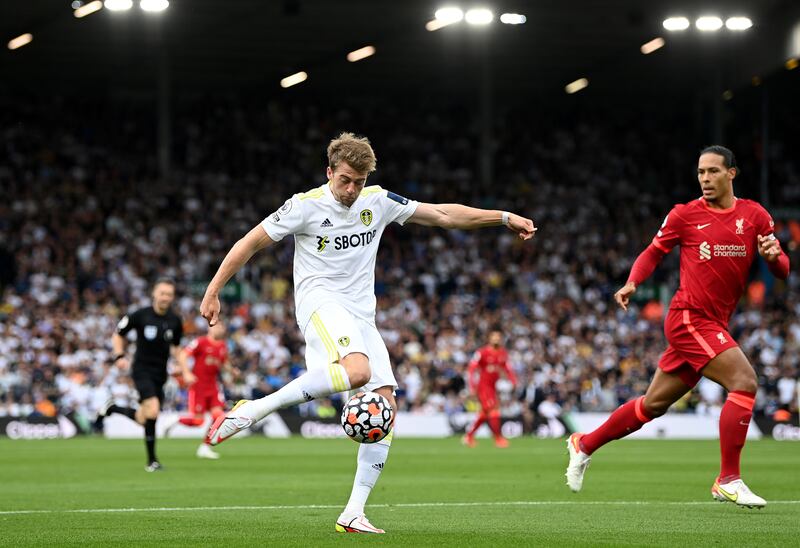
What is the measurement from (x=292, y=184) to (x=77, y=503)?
30.7 m

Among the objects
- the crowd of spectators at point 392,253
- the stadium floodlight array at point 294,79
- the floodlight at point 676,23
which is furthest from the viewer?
the stadium floodlight array at point 294,79

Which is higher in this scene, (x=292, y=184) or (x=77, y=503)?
(x=292, y=184)

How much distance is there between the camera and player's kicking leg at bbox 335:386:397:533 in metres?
8.88

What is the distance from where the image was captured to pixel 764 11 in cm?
3512

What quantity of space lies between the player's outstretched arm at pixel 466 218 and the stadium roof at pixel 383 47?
25.7m

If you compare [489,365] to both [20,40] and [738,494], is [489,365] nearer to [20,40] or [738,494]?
[738,494]

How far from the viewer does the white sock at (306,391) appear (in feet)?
27.8

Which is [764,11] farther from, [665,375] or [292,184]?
[665,375]

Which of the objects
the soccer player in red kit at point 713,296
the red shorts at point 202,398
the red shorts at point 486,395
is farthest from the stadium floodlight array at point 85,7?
the soccer player in red kit at point 713,296

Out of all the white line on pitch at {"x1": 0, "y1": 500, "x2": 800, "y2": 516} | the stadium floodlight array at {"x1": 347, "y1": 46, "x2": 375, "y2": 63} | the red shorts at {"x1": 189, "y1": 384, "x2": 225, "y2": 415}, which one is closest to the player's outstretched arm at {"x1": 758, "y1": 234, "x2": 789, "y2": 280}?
the white line on pitch at {"x1": 0, "y1": 500, "x2": 800, "y2": 516}

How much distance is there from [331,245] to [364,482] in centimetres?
165

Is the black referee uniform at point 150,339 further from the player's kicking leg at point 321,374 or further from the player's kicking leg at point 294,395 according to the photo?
the player's kicking leg at point 294,395

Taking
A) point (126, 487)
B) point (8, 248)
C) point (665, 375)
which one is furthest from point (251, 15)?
point (665, 375)

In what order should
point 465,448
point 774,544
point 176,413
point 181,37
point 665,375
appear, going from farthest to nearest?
point 181,37 → point 176,413 → point 465,448 → point 665,375 → point 774,544
